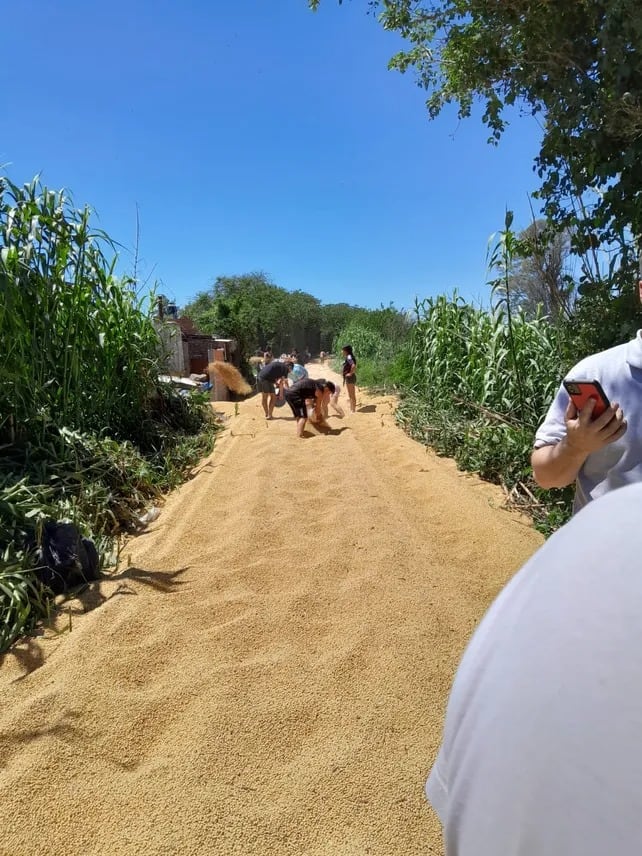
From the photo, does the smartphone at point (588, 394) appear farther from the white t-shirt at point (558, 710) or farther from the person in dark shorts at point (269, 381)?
the person in dark shorts at point (269, 381)

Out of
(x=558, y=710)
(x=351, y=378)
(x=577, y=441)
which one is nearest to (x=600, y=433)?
(x=577, y=441)

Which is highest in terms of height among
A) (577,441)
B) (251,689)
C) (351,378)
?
(351,378)

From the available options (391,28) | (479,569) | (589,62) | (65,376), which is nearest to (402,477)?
(479,569)

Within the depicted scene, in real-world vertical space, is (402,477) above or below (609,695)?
below

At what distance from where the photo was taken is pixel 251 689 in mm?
2258

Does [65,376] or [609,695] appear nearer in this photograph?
[609,695]

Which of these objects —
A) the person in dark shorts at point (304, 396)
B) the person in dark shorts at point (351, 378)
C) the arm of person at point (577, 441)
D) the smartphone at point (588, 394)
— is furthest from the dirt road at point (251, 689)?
the person in dark shorts at point (351, 378)

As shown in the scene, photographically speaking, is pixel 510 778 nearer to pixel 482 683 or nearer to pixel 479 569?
pixel 482 683

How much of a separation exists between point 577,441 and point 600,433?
0.21 feet

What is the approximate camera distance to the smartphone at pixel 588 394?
58.6 inches

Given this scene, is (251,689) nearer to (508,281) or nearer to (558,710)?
(558,710)

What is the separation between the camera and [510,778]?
67cm

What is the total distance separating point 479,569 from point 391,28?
234 inches

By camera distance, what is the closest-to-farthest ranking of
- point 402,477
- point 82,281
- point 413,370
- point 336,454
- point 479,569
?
1. point 479,569
2. point 82,281
3. point 402,477
4. point 336,454
5. point 413,370
